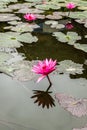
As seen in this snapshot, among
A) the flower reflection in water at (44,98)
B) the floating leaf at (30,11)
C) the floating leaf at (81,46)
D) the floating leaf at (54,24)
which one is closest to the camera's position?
the flower reflection in water at (44,98)

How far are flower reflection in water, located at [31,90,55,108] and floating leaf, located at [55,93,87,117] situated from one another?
5cm

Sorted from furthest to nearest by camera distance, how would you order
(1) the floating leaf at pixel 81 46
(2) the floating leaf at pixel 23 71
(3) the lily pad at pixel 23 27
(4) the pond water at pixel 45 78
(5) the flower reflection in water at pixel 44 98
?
(3) the lily pad at pixel 23 27
(1) the floating leaf at pixel 81 46
(2) the floating leaf at pixel 23 71
(5) the flower reflection in water at pixel 44 98
(4) the pond water at pixel 45 78

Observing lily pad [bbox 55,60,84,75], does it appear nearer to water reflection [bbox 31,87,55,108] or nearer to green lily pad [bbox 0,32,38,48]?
water reflection [bbox 31,87,55,108]

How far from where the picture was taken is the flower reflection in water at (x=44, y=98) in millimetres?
1641

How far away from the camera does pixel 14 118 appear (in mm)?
1493

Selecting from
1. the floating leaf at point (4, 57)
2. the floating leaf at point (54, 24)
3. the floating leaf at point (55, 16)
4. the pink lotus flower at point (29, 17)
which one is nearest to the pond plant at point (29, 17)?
the pink lotus flower at point (29, 17)

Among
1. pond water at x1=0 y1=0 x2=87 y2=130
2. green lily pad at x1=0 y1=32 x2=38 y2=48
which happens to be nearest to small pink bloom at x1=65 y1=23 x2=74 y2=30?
pond water at x1=0 y1=0 x2=87 y2=130

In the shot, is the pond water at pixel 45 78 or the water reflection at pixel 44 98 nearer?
the pond water at pixel 45 78

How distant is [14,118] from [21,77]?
481mm

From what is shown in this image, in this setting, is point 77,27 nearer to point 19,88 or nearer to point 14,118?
point 19,88

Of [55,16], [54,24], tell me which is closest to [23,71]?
[54,24]

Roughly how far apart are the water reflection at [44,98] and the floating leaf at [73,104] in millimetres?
46

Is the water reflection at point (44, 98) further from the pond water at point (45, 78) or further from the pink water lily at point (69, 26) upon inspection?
the pink water lily at point (69, 26)

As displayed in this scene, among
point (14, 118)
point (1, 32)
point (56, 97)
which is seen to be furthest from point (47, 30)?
point (14, 118)
